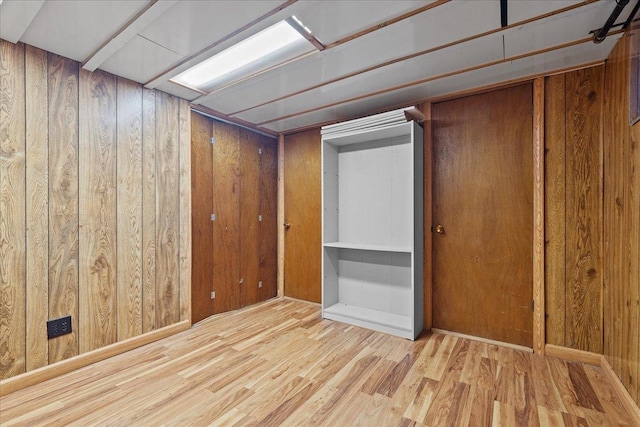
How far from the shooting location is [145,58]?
2.07 meters

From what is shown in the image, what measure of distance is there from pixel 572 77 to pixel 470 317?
2.13 meters

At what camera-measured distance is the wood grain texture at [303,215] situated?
3670 mm

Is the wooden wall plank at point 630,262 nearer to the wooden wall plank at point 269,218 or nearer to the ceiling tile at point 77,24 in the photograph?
the ceiling tile at point 77,24

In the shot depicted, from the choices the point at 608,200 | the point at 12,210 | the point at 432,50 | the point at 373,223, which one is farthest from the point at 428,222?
the point at 12,210

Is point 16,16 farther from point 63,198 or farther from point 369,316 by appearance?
point 369,316

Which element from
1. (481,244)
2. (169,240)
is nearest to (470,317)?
(481,244)

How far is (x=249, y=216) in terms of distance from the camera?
3.60m

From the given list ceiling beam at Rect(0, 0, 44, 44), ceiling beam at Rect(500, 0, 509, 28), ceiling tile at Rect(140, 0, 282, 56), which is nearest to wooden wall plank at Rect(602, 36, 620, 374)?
ceiling beam at Rect(500, 0, 509, 28)

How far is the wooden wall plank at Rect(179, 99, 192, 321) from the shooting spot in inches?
112

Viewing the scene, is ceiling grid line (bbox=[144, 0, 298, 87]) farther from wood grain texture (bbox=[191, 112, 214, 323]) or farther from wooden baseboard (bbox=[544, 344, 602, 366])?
wooden baseboard (bbox=[544, 344, 602, 366])

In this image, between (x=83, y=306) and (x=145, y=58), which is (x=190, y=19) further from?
(x=83, y=306)

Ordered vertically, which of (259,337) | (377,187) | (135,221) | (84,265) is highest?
(377,187)

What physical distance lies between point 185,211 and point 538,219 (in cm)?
316

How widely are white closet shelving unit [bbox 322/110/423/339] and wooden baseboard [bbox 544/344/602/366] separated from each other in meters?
0.99
